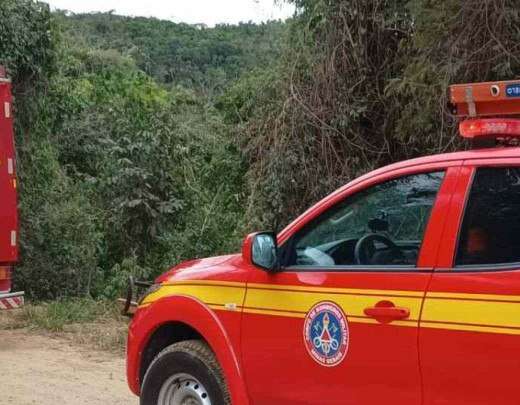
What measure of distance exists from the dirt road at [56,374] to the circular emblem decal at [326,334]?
290 centimetres

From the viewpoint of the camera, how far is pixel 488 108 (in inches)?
162

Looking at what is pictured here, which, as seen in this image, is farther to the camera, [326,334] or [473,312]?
[326,334]

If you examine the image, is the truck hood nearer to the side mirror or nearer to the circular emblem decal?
the side mirror

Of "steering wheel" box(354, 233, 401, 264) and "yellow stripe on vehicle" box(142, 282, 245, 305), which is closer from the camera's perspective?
"steering wheel" box(354, 233, 401, 264)

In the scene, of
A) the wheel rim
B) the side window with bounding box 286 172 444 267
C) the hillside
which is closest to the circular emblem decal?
the side window with bounding box 286 172 444 267

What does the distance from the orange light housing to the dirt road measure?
3835 millimetres

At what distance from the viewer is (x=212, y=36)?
4597cm

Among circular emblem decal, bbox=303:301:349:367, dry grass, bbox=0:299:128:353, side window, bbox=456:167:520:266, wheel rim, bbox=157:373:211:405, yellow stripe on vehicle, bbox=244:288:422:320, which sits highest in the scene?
side window, bbox=456:167:520:266

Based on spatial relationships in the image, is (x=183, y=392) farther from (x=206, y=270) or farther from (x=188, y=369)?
(x=206, y=270)

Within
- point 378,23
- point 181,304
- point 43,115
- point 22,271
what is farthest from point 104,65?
point 181,304

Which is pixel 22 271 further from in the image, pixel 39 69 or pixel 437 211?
pixel 437 211

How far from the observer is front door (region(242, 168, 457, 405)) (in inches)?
147

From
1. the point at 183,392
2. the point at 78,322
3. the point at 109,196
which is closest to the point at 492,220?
the point at 183,392

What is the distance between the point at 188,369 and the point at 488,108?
7.38 feet
